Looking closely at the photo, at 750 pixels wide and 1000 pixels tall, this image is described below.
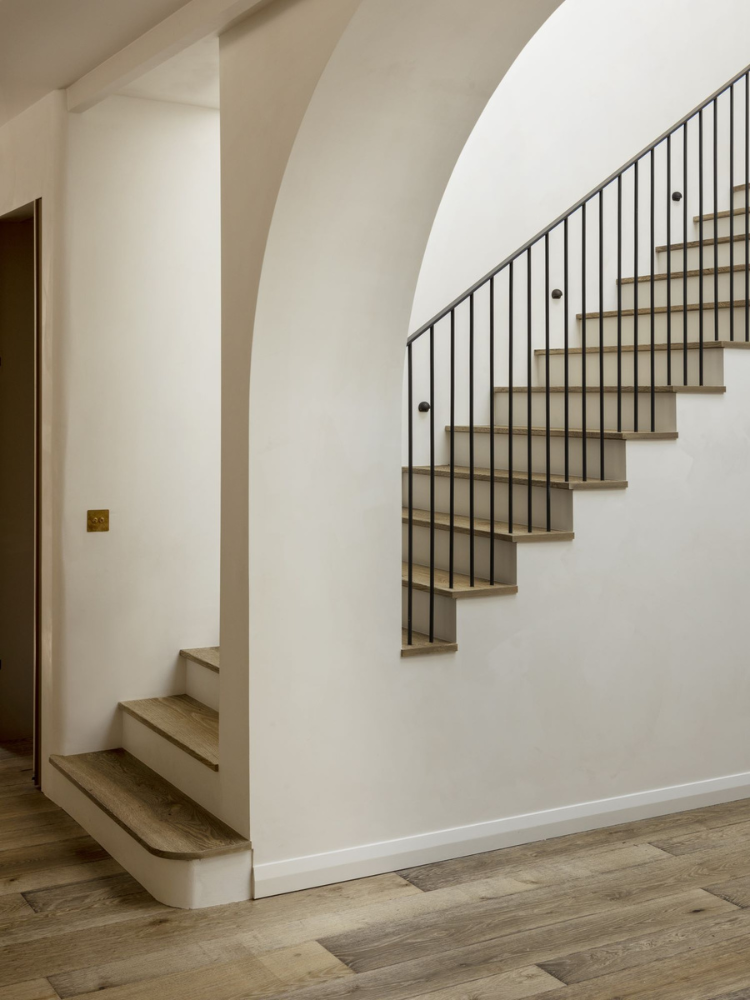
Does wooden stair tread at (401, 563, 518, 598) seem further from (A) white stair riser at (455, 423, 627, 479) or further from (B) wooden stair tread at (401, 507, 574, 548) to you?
(A) white stair riser at (455, 423, 627, 479)

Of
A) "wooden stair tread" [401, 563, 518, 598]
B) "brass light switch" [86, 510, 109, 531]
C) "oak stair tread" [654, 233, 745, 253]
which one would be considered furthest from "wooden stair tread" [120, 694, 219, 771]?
"oak stair tread" [654, 233, 745, 253]

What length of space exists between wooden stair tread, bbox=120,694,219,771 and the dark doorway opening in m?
1.03

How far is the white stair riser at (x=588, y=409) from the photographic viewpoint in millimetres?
4020

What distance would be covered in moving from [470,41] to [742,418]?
1890mm

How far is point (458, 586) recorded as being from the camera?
3.66 metres

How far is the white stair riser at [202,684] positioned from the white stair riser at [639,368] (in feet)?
6.27

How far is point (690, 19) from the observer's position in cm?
548

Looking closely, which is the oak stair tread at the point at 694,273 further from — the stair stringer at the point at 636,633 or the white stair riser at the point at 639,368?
the stair stringer at the point at 636,633

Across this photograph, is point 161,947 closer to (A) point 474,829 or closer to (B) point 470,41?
(A) point 474,829

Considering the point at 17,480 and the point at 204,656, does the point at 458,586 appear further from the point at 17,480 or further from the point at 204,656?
the point at 17,480

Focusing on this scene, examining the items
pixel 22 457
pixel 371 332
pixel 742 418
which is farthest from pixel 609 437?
pixel 22 457

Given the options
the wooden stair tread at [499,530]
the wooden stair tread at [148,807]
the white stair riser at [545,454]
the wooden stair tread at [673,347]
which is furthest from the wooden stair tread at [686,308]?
the wooden stair tread at [148,807]

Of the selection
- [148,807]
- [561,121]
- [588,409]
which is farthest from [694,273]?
[148,807]

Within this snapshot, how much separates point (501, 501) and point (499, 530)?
1.19 ft
